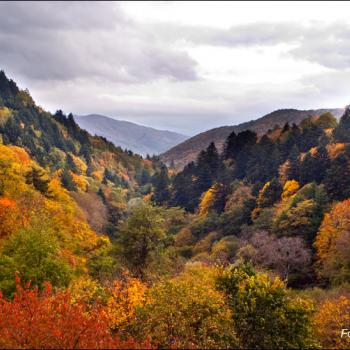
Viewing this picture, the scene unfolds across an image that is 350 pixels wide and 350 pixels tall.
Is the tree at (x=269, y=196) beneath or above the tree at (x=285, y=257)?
above

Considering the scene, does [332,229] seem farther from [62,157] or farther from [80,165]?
[80,165]

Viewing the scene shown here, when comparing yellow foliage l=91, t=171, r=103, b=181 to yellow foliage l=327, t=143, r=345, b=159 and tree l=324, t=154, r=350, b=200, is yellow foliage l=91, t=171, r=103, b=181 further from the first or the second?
tree l=324, t=154, r=350, b=200

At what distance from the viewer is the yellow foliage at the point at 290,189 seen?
260 ft

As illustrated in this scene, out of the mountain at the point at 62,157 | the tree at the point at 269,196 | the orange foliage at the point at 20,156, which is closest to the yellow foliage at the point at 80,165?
the mountain at the point at 62,157

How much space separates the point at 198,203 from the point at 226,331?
9191 centimetres

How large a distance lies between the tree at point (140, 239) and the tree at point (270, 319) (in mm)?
21460

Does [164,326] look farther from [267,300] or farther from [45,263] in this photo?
[45,263]

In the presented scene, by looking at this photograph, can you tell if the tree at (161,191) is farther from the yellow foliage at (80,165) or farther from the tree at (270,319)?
the tree at (270,319)

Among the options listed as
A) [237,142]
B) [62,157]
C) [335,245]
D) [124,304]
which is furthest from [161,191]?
[124,304]

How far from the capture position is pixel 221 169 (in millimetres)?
118125

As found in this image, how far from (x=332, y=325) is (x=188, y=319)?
11277mm

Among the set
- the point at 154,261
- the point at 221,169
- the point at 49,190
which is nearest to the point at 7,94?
the point at 221,169

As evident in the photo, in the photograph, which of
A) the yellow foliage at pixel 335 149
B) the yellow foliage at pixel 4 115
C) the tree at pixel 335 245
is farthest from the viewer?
the yellow foliage at pixel 4 115

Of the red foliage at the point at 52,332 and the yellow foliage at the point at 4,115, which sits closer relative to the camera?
the red foliage at the point at 52,332
